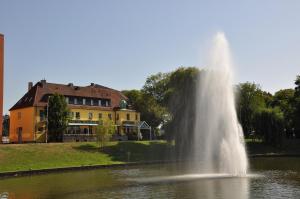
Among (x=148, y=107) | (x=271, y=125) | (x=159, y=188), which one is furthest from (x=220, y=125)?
(x=148, y=107)

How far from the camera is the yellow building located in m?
74.9

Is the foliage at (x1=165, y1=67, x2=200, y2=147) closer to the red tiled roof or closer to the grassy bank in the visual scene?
the grassy bank

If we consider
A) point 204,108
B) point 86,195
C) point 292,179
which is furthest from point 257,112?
point 86,195

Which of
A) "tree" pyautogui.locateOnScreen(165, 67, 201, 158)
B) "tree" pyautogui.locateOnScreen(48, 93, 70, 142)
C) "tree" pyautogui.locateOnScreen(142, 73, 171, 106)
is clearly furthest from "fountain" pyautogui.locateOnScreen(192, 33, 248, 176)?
"tree" pyautogui.locateOnScreen(142, 73, 171, 106)

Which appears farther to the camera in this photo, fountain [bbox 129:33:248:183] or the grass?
the grass

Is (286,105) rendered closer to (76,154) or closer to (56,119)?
(56,119)

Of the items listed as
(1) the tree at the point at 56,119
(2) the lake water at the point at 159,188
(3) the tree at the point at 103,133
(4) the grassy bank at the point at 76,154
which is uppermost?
(1) the tree at the point at 56,119

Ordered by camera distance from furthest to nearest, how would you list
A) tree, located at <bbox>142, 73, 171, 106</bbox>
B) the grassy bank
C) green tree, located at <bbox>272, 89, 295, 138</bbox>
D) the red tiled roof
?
tree, located at <bbox>142, 73, 171, 106</bbox> < green tree, located at <bbox>272, 89, 295, 138</bbox> < the red tiled roof < the grassy bank

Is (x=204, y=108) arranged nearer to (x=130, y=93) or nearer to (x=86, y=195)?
(x=86, y=195)

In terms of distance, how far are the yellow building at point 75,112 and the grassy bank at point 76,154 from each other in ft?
35.4

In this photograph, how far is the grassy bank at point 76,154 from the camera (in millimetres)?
50122

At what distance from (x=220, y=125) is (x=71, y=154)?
2401 cm

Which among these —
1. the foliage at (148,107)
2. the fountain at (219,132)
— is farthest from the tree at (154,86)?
the fountain at (219,132)

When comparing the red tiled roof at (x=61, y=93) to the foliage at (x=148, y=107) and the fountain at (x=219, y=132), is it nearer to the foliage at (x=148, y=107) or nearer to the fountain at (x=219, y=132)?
the foliage at (x=148, y=107)
